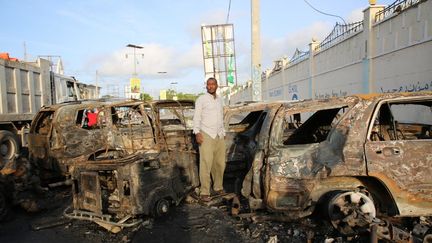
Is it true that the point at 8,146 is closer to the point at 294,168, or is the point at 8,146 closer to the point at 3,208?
the point at 3,208

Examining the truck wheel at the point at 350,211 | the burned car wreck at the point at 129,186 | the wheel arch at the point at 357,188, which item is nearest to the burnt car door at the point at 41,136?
the burned car wreck at the point at 129,186

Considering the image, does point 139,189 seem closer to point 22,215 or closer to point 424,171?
point 22,215

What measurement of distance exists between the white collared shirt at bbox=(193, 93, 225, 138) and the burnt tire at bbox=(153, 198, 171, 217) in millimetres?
1116

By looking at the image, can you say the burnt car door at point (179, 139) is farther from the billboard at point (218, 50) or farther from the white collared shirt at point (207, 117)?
the billboard at point (218, 50)

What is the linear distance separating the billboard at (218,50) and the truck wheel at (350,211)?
14893 millimetres

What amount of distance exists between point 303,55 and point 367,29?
22.3 ft

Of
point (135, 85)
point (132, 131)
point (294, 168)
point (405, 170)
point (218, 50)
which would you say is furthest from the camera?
point (135, 85)

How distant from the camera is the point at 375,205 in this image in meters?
4.05

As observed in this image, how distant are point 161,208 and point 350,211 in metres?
2.42

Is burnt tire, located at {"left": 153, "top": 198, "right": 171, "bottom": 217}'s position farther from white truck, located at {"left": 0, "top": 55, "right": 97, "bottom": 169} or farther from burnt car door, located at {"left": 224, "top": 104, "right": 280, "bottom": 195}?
white truck, located at {"left": 0, "top": 55, "right": 97, "bottom": 169}

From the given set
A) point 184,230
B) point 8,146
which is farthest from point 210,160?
point 8,146

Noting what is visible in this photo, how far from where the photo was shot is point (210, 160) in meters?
5.30

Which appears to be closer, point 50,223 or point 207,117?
point 50,223

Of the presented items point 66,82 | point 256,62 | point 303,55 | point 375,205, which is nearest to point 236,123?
point 375,205
